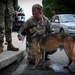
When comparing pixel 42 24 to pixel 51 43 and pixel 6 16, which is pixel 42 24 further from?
pixel 6 16

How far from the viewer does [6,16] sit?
847 cm

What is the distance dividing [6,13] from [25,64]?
4.68 feet

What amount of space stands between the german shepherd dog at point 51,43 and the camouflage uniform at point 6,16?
2.79 feet

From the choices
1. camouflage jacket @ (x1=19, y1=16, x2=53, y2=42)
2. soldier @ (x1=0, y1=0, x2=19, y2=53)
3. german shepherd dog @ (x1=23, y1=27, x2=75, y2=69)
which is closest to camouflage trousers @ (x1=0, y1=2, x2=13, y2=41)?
soldier @ (x1=0, y1=0, x2=19, y2=53)

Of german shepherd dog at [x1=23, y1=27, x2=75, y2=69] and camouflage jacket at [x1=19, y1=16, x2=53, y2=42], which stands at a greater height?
camouflage jacket at [x1=19, y1=16, x2=53, y2=42]

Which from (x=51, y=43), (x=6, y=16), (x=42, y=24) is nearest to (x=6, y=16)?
(x=6, y=16)

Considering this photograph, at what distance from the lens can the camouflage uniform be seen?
26.6ft

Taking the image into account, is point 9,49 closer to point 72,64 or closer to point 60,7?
point 72,64

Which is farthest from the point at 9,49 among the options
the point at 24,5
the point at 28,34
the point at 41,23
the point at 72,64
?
the point at 24,5

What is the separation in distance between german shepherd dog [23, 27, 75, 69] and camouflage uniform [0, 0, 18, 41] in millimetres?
849

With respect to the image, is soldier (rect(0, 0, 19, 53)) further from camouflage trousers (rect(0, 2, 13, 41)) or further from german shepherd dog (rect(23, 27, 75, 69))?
german shepherd dog (rect(23, 27, 75, 69))

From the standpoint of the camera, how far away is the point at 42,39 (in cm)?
782

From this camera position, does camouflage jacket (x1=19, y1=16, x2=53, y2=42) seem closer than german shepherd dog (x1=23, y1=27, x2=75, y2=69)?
No

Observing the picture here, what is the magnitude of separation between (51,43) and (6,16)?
5.03 feet
